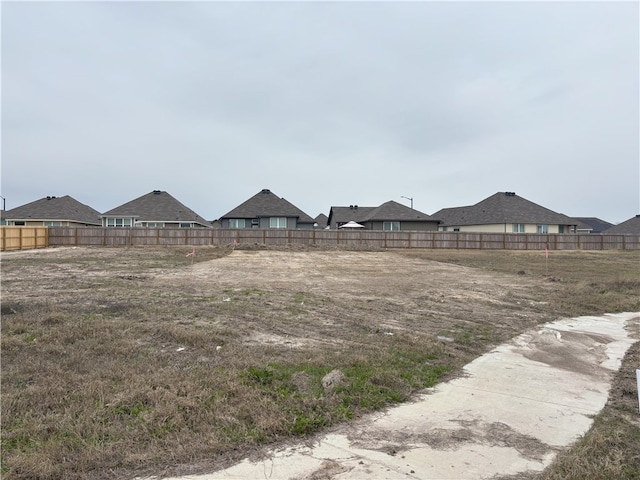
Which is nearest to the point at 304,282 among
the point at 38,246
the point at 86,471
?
the point at 86,471

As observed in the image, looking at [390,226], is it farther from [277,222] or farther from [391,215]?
[277,222]

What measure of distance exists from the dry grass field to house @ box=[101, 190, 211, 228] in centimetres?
3225

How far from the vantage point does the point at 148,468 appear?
3.03 metres

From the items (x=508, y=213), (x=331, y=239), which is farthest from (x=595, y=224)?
(x=331, y=239)

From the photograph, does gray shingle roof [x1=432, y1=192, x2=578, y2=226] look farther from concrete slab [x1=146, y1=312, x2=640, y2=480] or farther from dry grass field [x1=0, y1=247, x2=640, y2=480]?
concrete slab [x1=146, y1=312, x2=640, y2=480]

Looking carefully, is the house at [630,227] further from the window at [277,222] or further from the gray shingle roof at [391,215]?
the window at [277,222]

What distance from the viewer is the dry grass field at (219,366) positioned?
10.7 ft

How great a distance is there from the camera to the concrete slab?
10.1 ft

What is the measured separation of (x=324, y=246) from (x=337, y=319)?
86.3 feet

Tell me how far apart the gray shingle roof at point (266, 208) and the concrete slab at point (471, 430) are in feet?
120

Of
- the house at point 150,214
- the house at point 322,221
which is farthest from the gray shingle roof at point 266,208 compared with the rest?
the house at point 322,221

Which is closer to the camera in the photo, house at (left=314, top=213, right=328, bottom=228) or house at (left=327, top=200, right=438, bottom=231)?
house at (left=327, top=200, right=438, bottom=231)

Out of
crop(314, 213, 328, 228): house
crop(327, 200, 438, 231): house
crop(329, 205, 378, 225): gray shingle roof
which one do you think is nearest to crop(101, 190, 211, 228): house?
crop(329, 205, 378, 225): gray shingle roof

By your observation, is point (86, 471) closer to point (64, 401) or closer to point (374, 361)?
point (64, 401)
